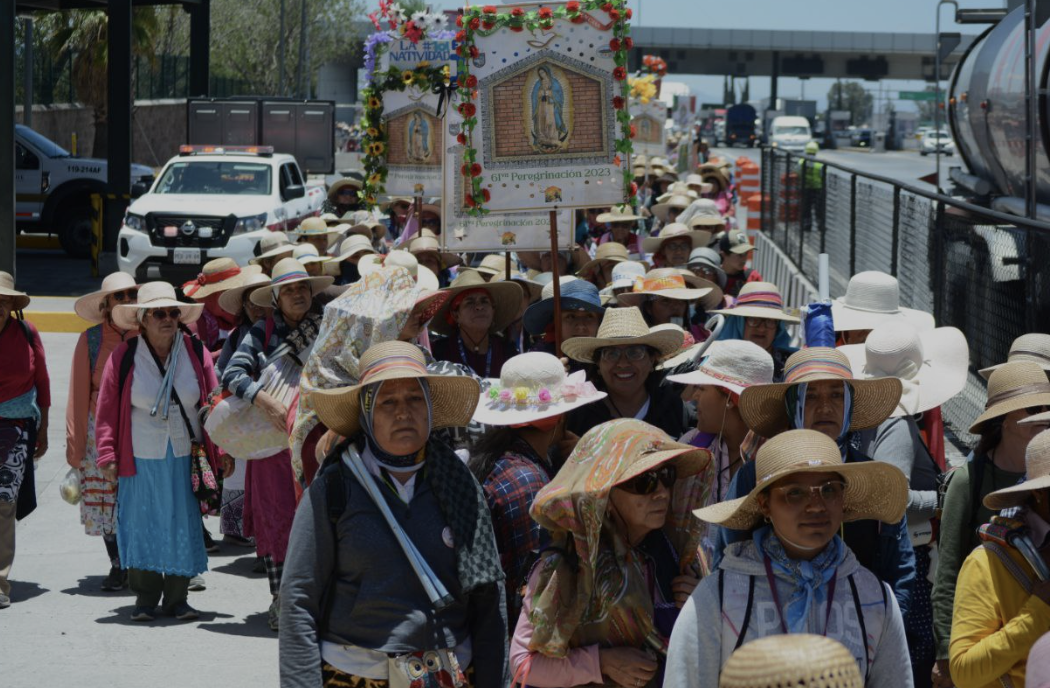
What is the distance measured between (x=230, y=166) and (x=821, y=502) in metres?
20.5

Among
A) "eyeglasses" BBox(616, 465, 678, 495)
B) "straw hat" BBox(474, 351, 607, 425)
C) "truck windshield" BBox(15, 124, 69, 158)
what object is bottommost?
"eyeglasses" BBox(616, 465, 678, 495)

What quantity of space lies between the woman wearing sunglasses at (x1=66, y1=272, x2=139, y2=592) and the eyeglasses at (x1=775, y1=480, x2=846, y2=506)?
17.3ft

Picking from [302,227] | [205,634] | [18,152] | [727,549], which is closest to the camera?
[727,549]

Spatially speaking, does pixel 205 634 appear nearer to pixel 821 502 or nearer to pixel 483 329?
pixel 483 329

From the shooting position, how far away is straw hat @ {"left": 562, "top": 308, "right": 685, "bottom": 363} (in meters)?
6.55

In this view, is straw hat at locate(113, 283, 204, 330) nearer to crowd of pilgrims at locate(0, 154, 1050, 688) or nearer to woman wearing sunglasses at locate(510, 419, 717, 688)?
crowd of pilgrims at locate(0, 154, 1050, 688)

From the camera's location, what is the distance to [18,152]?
90.1ft

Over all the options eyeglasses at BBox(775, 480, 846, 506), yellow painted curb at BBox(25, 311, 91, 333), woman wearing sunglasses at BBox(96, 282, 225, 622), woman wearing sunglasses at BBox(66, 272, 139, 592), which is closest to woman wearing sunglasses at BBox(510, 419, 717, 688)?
eyeglasses at BBox(775, 480, 846, 506)

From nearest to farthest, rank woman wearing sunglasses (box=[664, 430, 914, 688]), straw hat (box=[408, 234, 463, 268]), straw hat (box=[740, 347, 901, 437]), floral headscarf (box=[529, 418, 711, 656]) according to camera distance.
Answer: woman wearing sunglasses (box=[664, 430, 914, 688]) → floral headscarf (box=[529, 418, 711, 656]) → straw hat (box=[740, 347, 901, 437]) → straw hat (box=[408, 234, 463, 268])

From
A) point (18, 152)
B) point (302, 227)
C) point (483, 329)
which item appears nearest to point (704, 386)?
point (483, 329)

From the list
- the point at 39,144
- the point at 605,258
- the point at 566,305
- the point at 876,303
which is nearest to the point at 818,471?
the point at 566,305

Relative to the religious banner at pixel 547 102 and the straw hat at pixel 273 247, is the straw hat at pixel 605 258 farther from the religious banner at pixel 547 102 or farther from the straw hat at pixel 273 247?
the religious banner at pixel 547 102

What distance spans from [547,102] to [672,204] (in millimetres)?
8208

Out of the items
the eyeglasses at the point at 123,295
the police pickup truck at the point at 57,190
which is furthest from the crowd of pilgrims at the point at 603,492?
the police pickup truck at the point at 57,190
